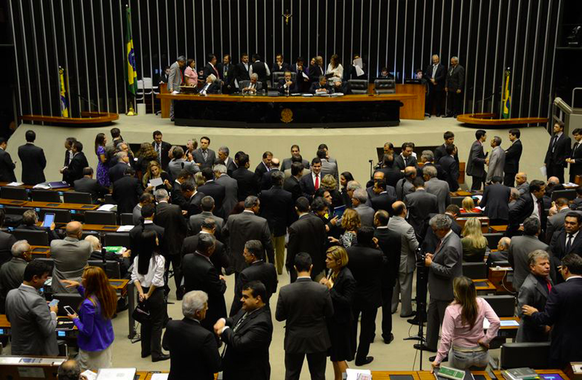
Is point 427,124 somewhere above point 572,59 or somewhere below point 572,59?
below

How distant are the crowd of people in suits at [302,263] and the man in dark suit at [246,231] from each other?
0.02 m

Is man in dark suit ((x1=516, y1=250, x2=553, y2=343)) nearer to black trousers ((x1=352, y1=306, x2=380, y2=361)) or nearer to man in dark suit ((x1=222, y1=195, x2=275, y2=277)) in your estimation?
black trousers ((x1=352, y1=306, x2=380, y2=361))

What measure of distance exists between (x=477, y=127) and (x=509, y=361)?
11.2 m

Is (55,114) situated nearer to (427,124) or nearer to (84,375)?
(427,124)

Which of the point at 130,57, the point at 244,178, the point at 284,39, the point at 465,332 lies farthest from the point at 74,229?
the point at 284,39

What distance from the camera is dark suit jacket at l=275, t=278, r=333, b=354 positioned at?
5.27 metres

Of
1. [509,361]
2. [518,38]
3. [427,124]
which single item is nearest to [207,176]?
[509,361]

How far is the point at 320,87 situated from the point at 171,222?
818 centimetres

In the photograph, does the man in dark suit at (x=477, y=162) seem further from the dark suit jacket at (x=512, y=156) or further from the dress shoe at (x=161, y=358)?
the dress shoe at (x=161, y=358)

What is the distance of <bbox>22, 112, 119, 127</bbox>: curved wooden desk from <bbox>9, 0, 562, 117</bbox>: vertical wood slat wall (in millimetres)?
575

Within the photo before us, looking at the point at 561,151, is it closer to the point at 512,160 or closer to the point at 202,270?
the point at 512,160

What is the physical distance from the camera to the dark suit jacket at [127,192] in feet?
30.0

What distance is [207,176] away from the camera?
859 centimetres

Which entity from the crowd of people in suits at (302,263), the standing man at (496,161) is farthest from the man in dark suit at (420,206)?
the standing man at (496,161)
